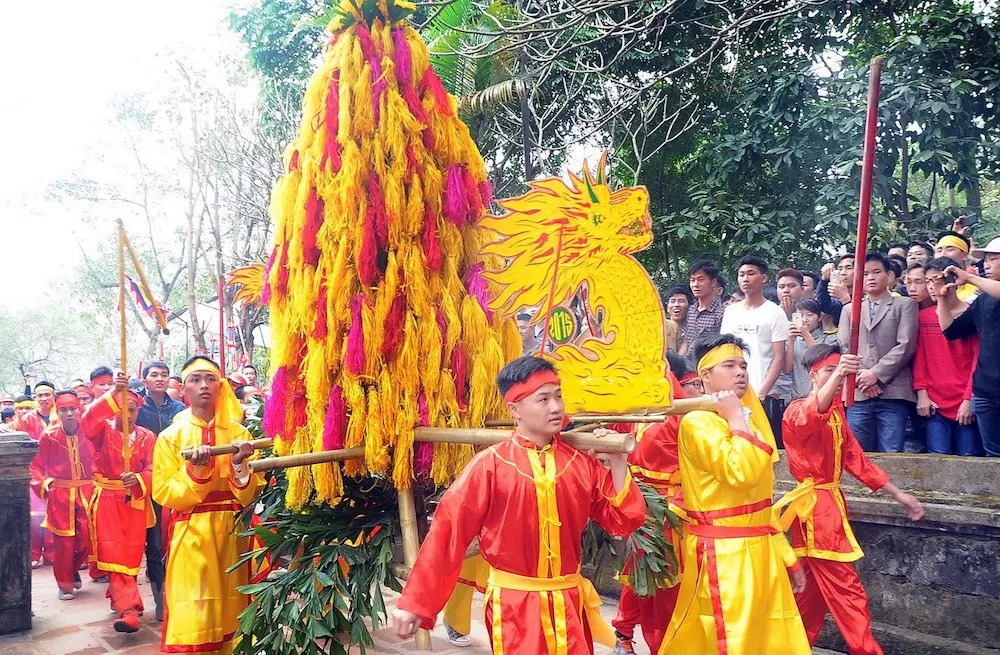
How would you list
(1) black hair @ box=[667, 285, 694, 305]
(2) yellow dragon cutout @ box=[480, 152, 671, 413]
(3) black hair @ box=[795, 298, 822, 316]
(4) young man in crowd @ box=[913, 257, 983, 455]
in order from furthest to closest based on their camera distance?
(1) black hair @ box=[667, 285, 694, 305], (3) black hair @ box=[795, 298, 822, 316], (4) young man in crowd @ box=[913, 257, 983, 455], (2) yellow dragon cutout @ box=[480, 152, 671, 413]

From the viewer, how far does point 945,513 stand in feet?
14.0

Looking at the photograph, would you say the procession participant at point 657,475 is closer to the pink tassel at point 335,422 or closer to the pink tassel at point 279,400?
the pink tassel at point 335,422

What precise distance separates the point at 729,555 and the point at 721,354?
930 millimetres

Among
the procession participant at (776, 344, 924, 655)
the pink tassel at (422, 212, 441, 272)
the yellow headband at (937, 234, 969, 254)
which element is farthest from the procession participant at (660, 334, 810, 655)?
the yellow headband at (937, 234, 969, 254)

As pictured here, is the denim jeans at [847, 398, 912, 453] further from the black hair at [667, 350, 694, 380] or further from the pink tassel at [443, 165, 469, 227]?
the pink tassel at [443, 165, 469, 227]

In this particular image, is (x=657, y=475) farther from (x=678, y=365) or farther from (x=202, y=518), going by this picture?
(x=202, y=518)

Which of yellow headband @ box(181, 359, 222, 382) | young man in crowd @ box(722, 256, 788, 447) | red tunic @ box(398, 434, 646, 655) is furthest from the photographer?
young man in crowd @ box(722, 256, 788, 447)

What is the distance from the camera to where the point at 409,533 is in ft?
10.9

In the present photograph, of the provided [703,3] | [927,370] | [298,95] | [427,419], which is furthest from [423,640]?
[298,95]

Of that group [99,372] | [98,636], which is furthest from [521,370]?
[99,372]

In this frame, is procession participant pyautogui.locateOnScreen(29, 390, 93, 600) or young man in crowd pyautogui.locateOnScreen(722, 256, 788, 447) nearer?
young man in crowd pyautogui.locateOnScreen(722, 256, 788, 447)

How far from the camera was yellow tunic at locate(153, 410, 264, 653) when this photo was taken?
4.08 meters

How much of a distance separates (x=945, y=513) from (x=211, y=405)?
421 centimetres

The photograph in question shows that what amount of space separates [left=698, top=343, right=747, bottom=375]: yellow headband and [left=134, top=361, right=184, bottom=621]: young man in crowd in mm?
4943
